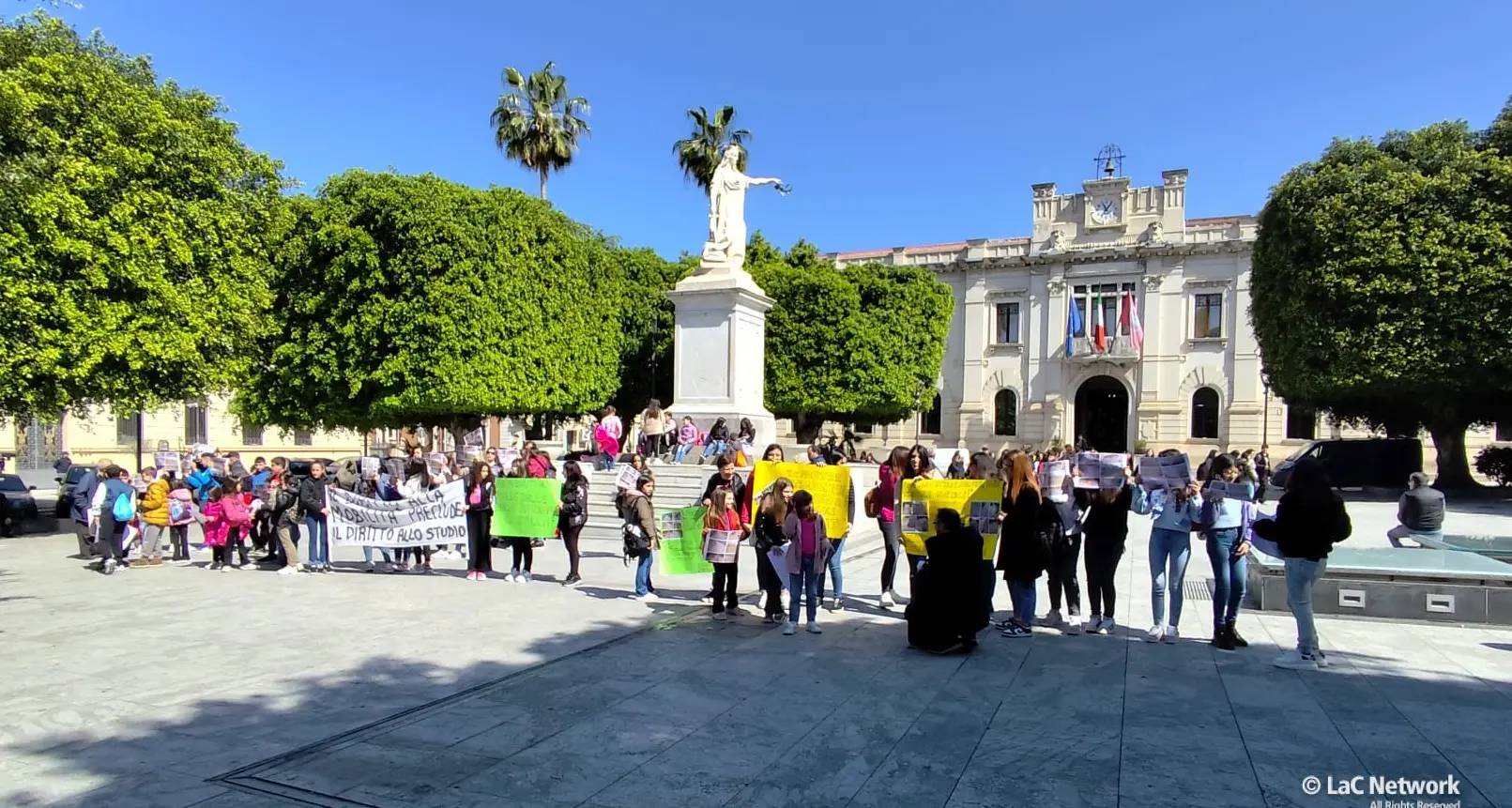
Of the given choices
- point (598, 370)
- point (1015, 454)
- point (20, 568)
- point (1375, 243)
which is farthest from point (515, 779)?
point (1375, 243)

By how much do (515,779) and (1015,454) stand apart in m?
5.32

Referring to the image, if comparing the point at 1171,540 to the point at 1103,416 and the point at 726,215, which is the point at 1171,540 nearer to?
the point at 726,215

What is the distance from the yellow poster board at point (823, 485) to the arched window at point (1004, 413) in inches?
1675

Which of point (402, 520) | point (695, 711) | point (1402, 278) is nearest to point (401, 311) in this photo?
point (402, 520)

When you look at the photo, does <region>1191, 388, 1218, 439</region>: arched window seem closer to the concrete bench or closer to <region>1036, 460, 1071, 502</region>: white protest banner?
the concrete bench

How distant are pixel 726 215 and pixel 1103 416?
123ft

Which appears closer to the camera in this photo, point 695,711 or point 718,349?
point 695,711

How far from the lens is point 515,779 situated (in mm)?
4590

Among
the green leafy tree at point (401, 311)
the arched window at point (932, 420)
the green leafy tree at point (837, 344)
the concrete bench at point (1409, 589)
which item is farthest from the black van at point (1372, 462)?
the green leafy tree at point (401, 311)

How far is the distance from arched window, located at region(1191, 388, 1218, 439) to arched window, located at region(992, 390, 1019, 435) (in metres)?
9.28

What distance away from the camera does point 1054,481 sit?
8250 millimetres

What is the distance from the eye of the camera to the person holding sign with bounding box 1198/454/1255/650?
23.8ft

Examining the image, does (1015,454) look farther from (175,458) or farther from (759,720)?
(175,458)

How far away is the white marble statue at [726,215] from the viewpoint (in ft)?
68.0
